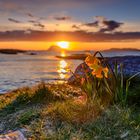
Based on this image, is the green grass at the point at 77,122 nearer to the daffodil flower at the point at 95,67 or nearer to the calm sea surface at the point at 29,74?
the daffodil flower at the point at 95,67

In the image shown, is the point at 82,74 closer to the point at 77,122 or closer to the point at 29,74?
the point at 77,122

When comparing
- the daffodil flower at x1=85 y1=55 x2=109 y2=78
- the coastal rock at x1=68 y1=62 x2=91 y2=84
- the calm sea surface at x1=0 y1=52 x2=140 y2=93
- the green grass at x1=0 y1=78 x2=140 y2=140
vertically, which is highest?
→ the daffodil flower at x1=85 y1=55 x2=109 y2=78

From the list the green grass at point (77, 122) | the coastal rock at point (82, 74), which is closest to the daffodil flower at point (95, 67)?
the green grass at point (77, 122)

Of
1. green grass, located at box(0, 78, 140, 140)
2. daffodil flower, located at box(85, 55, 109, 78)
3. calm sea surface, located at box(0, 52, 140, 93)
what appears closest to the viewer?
green grass, located at box(0, 78, 140, 140)

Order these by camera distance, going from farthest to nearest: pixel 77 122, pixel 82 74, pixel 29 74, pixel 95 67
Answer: pixel 29 74
pixel 82 74
pixel 95 67
pixel 77 122

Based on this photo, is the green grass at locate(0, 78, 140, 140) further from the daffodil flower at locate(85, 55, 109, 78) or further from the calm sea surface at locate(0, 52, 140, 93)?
the calm sea surface at locate(0, 52, 140, 93)

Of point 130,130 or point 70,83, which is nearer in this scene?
point 130,130

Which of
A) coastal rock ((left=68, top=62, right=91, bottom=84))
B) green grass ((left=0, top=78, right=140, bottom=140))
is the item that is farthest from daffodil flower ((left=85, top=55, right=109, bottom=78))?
coastal rock ((left=68, top=62, right=91, bottom=84))

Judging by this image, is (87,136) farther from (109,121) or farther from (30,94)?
(30,94)

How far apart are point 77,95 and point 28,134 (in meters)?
3.56

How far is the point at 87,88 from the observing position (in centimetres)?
811

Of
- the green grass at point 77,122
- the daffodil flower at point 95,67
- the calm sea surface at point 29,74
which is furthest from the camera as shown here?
the calm sea surface at point 29,74

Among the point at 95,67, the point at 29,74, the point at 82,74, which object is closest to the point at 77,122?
the point at 95,67

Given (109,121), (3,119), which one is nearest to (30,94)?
(3,119)
